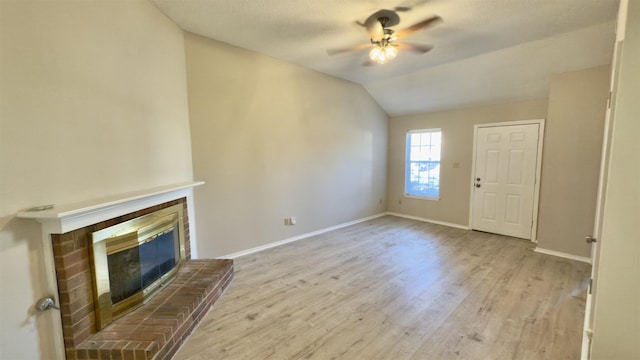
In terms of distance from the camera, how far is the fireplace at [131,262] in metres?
1.79

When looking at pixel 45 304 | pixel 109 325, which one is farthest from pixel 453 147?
pixel 45 304

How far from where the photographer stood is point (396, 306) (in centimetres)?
247

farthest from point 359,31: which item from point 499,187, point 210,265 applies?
point 499,187

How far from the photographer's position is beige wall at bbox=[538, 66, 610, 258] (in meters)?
3.35

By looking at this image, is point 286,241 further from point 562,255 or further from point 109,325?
point 562,255

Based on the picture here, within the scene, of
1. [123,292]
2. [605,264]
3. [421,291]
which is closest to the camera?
[605,264]

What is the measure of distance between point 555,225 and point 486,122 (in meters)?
2.02

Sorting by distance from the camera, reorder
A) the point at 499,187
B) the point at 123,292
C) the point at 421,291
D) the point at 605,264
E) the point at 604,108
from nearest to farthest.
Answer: the point at 605,264 → the point at 123,292 → the point at 421,291 → the point at 604,108 → the point at 499,187

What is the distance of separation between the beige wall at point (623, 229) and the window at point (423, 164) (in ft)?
15.0

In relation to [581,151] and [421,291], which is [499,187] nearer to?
[581,151]

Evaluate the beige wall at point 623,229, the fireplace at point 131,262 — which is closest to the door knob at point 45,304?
the fireplace at point 131,262

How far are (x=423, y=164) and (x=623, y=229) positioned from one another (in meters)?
4.85

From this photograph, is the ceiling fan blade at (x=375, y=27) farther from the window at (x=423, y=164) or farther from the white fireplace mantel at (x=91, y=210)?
the window at (x=423, y=164)

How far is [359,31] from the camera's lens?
9.70 feet
